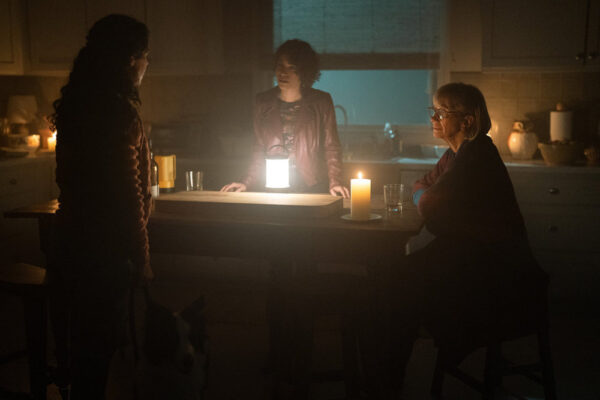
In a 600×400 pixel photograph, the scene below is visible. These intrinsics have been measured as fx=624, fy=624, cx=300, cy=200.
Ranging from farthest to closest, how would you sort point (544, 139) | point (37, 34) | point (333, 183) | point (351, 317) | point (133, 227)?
1. point (37, 34)
2. point (544, 139)
3. point (333, 183)
4. point (351, 317)
5. point (133, 227)

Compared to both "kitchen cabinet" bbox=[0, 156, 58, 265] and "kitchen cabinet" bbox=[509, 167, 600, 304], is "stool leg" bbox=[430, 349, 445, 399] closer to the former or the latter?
"kitchen cabinet" bbox=[509, 167, 600, 304]

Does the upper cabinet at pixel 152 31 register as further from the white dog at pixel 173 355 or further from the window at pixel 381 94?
the white dog at pixel 173 355

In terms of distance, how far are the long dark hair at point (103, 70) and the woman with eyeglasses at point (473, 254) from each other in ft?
3.50

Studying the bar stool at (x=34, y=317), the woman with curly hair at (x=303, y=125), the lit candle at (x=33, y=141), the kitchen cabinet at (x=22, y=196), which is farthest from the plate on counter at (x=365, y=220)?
the lit candle at (x=33, y=141)

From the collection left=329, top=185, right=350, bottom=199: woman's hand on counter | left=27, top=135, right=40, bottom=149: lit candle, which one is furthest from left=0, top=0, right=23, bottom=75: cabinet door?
left=329, top=185, right=350, bottom=199: woman's hand on counter

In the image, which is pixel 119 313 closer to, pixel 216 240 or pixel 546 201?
pixel 216 240

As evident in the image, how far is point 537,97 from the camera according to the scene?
4.16 m

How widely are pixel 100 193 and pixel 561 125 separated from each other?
3124mm

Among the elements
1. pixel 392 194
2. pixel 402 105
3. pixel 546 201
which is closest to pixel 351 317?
pixel 392 194

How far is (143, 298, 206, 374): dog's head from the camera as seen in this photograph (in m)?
1.56

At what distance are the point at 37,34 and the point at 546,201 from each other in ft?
11.9

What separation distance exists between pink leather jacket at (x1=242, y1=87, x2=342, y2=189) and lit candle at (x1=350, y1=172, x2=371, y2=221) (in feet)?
3.42

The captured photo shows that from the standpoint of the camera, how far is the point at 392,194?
2.23m

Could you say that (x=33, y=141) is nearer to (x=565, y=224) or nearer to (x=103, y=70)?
(x=103, y=70)
